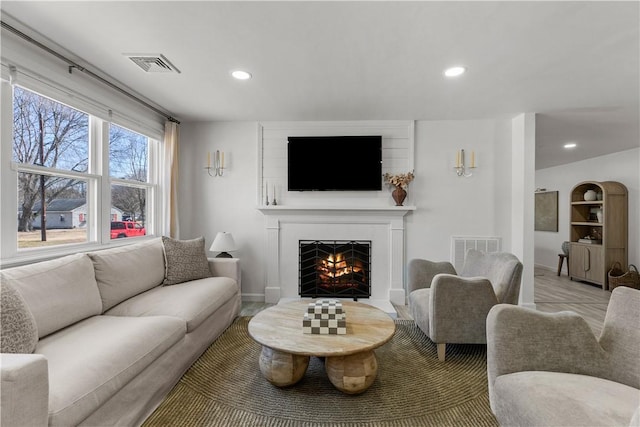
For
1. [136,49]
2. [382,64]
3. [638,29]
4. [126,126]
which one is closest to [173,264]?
[126,126]

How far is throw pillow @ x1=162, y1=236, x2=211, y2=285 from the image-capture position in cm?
260

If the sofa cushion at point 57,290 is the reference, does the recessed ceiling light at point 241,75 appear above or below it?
above

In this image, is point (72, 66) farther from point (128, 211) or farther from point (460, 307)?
point (460, 307)

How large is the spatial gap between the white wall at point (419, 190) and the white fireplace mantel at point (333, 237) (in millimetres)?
165

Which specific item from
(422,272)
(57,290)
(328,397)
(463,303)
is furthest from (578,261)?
(57,290)

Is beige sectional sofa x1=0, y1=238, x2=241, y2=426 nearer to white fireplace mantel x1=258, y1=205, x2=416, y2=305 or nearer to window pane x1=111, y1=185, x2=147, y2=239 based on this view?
window pane x1=111, y1=185, x2=147, y2=239

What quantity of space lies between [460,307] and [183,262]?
2.46 meters

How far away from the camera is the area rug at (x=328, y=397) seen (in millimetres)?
1537

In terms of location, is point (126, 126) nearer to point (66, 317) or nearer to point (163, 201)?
point (163, 201)

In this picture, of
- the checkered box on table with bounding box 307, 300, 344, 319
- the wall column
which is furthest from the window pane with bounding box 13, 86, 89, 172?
the wall column

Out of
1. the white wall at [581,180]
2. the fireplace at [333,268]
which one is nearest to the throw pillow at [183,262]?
the fireplace at [333,268]

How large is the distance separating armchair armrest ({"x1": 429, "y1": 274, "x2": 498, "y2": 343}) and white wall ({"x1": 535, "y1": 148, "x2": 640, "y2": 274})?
4446mm

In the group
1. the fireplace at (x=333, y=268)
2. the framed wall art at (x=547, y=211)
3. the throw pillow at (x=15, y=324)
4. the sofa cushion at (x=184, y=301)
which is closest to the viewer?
the throw pillow at (x=15, y=324)

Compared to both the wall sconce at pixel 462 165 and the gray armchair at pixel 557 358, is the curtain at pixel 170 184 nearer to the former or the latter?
the gray armchair at pixel 557 358
